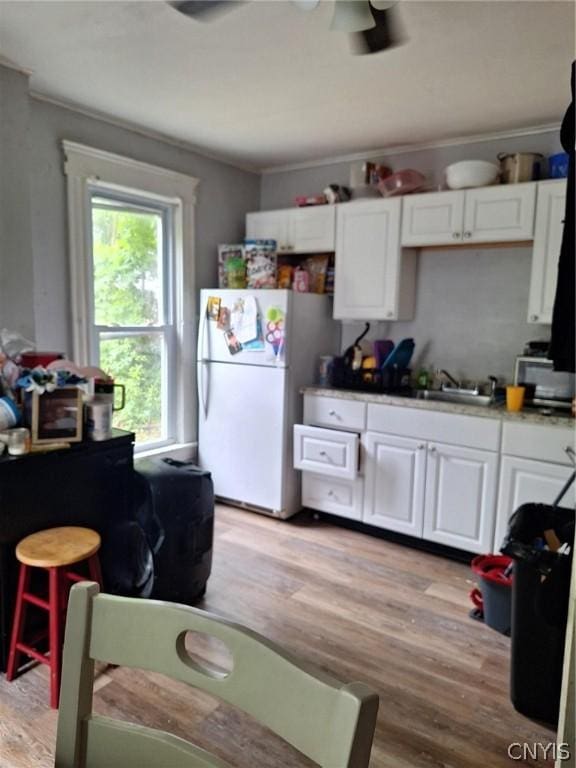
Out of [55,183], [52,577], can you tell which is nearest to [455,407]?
[52,577]

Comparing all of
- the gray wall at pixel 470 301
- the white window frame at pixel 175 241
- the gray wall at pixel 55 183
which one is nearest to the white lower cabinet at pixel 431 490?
the gray wall at pixel 470 301

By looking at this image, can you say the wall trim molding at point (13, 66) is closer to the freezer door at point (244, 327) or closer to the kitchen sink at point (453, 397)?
the freezer door at point (244, 327)

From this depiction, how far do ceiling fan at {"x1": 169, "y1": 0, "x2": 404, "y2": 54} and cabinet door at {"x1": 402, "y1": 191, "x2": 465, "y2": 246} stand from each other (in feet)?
4.61

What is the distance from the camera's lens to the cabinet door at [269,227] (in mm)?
3674

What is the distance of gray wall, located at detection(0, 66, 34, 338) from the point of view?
2.35 meters

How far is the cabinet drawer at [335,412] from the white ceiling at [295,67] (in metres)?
1.64

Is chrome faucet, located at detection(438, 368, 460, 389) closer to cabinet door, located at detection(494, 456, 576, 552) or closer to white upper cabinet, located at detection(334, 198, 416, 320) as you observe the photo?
white upper cabinet, located at detection(334, 198, 416, 320)

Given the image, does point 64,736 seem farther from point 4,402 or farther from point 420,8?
point 420,8

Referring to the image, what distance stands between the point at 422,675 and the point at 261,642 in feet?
5.42

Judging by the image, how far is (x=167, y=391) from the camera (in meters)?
3.69

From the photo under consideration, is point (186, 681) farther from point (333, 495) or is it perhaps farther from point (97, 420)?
point (333, 495)

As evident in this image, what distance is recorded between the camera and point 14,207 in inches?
95.0

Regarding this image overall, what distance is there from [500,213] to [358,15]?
68.8 inches

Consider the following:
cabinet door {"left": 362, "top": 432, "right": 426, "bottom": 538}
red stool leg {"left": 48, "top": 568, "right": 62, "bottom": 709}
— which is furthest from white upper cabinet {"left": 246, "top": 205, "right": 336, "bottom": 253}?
red stool leg {"left": 48, "top": 568, "right": 62, "bottom": 709}
